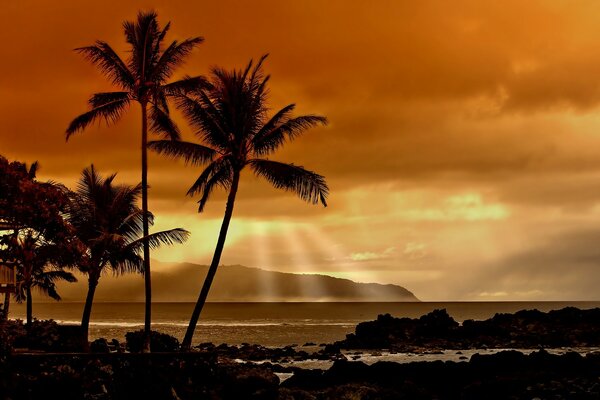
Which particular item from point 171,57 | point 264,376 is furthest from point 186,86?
point 264,376

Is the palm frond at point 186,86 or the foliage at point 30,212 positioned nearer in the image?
the foliage at point 30,212

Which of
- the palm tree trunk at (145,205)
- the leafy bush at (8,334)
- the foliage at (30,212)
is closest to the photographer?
the leafy bush at (8,334)

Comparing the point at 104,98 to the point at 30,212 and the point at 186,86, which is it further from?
the point at 30,212

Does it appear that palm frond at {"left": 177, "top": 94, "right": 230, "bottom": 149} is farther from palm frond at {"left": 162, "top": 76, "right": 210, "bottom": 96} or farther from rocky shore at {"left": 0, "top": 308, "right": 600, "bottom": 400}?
rocky shore at {"left": 0, "top": 308, "right": 600, "bottom": 400}

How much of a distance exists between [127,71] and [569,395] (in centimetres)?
1999

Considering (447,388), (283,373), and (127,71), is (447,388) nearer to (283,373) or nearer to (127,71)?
(283,373)

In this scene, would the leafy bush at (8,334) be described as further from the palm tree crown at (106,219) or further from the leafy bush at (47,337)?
the palm tree crown at (106,219)

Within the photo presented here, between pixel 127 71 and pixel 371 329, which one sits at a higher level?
pixel 127 71

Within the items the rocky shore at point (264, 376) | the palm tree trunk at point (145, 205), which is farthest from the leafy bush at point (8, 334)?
the palm tree trunk at point (145, 205)

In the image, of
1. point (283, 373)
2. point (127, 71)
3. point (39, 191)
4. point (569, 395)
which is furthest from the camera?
point (283, 373)

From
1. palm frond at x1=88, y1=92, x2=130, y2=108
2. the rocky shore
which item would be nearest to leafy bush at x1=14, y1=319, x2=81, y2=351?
the rocky shore

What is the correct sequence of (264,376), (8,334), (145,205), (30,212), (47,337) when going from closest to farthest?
(8,334)
(30,212)
(264,376)
(47,337)
(145,205)

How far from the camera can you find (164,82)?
29.0 meters

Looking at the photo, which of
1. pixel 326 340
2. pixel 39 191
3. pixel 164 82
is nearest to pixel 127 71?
pixel 164 82
